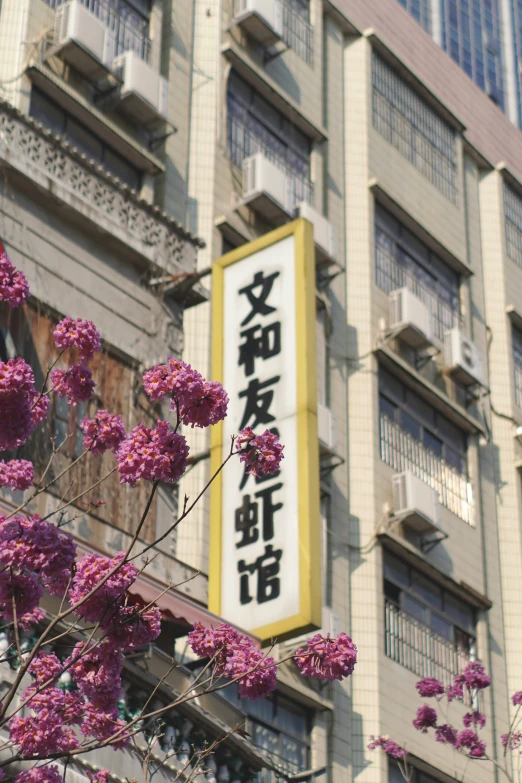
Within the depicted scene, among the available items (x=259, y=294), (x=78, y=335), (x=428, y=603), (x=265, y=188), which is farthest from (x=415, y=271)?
(x=78, y=335)

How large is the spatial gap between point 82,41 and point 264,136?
6.05 metres

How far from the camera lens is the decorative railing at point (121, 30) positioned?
23922mm

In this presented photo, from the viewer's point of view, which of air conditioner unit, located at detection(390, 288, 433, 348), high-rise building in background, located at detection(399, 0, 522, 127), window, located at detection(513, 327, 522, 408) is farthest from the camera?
high-rise building in background, located at detection(399, 0, 522, 127)

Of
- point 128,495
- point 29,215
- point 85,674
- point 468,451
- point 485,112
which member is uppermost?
point 485,112

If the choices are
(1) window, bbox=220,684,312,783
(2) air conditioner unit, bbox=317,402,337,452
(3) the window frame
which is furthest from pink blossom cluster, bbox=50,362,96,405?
(3) the window frame

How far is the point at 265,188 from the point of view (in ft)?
82.5

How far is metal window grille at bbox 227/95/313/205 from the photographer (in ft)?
86.2

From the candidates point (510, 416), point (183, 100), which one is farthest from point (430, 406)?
point (183, 100)

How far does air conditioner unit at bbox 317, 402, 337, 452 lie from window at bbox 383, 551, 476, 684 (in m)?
2.30

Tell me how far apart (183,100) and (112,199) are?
560cm

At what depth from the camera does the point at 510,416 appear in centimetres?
3134

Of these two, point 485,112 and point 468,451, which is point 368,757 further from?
point 485,112

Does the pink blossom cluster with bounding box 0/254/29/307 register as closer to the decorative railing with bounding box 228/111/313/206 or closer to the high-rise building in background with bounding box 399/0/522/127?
the decorative railing with bounding box 228/111/313/206

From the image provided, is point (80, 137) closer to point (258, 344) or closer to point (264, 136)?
point (258, 344)
